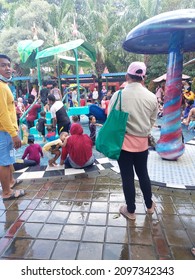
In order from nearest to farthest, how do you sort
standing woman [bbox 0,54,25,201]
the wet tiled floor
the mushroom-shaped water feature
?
1. the wet tiled floor
2. standing woman [bbox 0,54,25,201]
3. the mushroom-shaped water feature

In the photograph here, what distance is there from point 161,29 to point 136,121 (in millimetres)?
2345

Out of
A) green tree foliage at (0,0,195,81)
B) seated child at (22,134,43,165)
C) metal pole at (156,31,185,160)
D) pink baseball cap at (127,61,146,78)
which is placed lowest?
seated child at (22,134,43,165)

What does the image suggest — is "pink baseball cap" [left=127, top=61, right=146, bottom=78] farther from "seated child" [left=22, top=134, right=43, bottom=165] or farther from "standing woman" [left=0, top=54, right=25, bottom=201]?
"seated child" [left=22, top=134, right=43, bottom=165]

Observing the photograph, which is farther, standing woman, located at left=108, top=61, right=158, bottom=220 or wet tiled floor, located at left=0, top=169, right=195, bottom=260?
standing woman, located at left=108, top=61, right=158, bottom=220

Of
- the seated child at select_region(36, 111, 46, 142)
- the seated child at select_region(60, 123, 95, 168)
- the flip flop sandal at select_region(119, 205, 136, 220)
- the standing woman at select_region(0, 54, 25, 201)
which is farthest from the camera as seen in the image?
the seated child at select_region(36, 111, 46, 142)

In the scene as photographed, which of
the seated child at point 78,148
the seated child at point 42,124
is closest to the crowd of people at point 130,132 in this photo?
the seated child at point 78,148

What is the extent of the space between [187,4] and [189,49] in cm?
1506

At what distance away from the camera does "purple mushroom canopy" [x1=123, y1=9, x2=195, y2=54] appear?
13.4 ft

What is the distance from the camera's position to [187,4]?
59.6 ft

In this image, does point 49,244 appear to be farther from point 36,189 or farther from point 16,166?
point 16,166

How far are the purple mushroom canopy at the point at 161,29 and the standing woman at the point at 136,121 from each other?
1.92 meters

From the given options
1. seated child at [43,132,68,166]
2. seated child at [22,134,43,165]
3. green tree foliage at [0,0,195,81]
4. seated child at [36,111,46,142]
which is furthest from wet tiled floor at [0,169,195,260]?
green tree foliage at [0,0,195,81]

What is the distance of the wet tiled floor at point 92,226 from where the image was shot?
8.02 ft

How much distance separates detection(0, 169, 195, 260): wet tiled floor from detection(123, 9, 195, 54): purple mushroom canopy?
2631 millimetres
